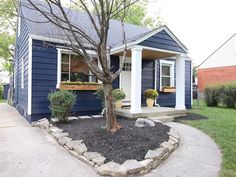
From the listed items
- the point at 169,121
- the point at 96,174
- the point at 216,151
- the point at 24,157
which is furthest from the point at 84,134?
the point at 169,121

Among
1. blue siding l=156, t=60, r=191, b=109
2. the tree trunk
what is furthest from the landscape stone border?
blue siding l=156, t=60, r=191, b=109

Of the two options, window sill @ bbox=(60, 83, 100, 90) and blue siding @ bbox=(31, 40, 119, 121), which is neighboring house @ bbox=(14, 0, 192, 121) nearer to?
blue siding @ bbox=(31, 40, 119, 121)

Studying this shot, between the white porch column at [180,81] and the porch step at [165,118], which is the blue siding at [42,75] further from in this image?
the white porch column at [180,81]

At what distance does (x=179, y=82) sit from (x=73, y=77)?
448 cm

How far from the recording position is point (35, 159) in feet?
14.4

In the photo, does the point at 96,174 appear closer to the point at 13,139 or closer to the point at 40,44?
the point at 13,139

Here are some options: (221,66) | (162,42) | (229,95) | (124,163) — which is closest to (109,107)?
(124,163)

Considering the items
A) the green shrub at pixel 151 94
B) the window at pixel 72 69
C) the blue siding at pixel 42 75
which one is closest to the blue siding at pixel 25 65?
the blue siding at pixel 42 75

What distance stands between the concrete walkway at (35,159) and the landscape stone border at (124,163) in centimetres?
13

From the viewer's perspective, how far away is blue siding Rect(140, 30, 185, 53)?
8.15m

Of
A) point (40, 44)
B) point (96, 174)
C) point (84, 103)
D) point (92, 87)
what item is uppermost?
point (40, 44)

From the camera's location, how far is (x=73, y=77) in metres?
8.71

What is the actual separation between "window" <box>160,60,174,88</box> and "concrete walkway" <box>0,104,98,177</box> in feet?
23.2

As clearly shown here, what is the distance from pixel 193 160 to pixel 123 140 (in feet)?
4.98
